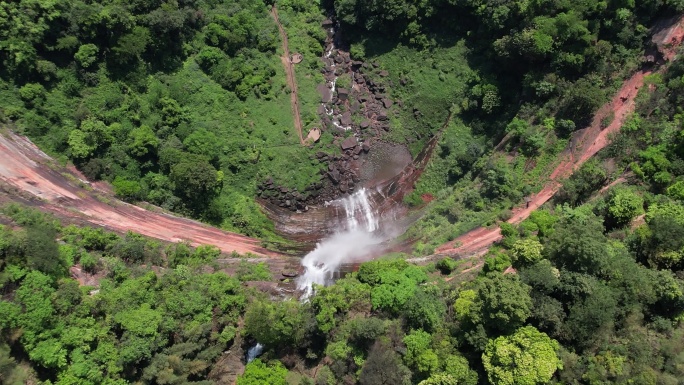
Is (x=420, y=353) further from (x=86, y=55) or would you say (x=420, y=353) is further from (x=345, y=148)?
(x=86, y=55)

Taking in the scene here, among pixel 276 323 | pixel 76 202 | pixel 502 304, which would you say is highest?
pixel 76 202

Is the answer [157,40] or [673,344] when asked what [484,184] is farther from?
[157,40]

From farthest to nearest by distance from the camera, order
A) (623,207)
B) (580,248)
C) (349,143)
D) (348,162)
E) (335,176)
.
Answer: (349,143), (348,162), (335,176), (623,207), (580,248)

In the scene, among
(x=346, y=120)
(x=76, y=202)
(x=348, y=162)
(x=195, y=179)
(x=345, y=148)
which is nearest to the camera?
(x=76, y=202)

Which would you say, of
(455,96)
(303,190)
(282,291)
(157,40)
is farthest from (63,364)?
(455,96)

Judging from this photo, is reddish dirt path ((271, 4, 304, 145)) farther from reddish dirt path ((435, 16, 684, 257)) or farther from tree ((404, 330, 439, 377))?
tree ((404, 330, 439, 377))

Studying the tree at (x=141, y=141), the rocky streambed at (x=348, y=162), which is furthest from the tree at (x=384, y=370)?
the tree at (x=141, y=141)

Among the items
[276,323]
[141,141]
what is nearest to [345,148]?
[141,141]
